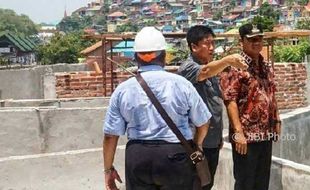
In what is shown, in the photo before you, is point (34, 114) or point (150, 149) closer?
point (150, 149)

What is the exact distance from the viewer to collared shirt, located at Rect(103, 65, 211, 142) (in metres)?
3.46

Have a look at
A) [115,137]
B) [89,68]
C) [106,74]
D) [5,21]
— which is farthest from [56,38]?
[5,21]

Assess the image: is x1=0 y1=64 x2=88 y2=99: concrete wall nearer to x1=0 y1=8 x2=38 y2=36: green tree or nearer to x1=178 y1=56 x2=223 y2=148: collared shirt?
x1=178 y1=56 x2=223 y2=148: collared shirt

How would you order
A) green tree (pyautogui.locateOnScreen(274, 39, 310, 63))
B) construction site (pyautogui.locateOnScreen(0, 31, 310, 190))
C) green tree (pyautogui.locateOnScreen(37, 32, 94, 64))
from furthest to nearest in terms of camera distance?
1. green tree (pyautogui.locateOnScreen(37, 32, 94, 64))
2. green tree (pyautogui.locateOnScreen(274, 39, 310, 63))
3. construction site (pyautogui.locateOnScreen(0, 31, 310, 190))

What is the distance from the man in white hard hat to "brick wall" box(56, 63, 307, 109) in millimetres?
6524

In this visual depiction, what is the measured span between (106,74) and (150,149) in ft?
23.4

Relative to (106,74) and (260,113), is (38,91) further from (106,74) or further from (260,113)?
(260,113)

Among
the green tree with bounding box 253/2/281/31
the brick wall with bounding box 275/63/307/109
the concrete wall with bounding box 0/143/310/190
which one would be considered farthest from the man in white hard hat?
the brick wall with bounding box 275/63/307/109

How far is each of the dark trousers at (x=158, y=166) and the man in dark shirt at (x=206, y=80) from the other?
0.94 meters

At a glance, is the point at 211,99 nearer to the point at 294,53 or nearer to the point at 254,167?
the point at 254,167

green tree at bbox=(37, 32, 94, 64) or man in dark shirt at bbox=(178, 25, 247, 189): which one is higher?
man in dark shirt at bbox=(178, 25, 247, 189)

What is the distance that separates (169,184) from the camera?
3439 millimetres

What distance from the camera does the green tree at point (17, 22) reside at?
159375 mm

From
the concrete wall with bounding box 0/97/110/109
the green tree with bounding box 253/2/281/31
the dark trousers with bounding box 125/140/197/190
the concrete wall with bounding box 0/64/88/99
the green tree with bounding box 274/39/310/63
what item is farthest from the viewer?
the green tree with bounding box 274/39/310/63
